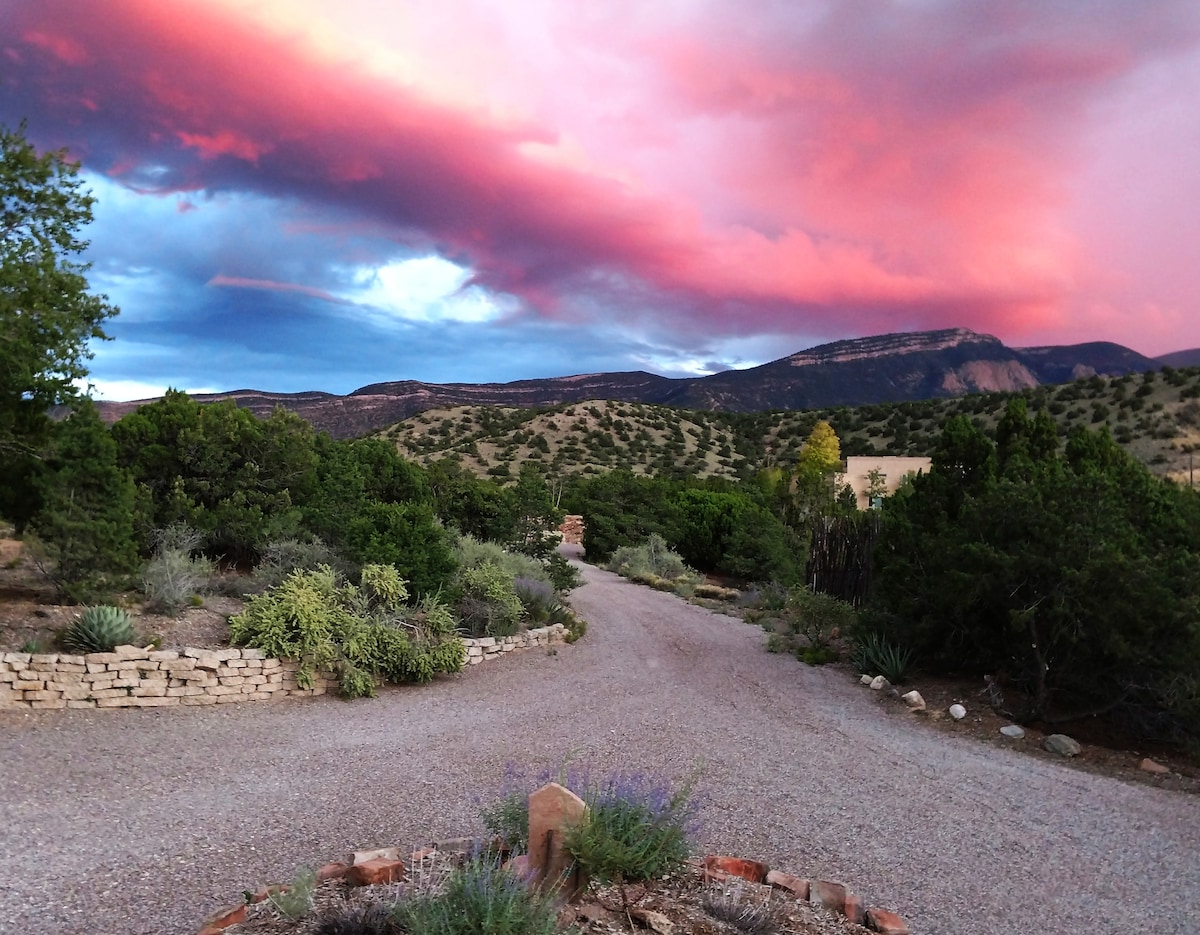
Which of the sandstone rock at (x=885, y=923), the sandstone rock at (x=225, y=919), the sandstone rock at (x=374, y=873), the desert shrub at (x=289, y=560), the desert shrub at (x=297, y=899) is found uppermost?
the desert shrub at (x=289, y=560)

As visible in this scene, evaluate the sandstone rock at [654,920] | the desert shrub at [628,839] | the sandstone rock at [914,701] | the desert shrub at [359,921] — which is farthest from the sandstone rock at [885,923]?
the sandstone rock at [914,701]

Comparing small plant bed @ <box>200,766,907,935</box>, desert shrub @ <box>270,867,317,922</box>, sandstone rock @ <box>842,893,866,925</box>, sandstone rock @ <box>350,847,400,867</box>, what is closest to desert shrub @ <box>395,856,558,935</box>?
small plant bed @ <box>200,766,907,935</box>

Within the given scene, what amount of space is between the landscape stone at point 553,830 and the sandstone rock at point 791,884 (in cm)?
105

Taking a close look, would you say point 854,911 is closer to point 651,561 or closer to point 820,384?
point 651,561

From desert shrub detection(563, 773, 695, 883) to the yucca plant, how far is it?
6.64m

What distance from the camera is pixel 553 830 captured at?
151 inches

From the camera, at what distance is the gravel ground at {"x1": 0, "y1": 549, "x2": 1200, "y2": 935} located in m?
4.59

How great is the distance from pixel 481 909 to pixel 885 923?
6.36 feet

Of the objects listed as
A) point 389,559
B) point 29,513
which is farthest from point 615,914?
point 29,513

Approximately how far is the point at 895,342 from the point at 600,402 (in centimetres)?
4463

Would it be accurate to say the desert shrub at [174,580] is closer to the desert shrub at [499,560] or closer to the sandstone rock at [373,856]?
the desert shrub at [499,560]

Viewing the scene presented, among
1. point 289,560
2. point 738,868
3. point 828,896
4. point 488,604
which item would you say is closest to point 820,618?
point 488,604

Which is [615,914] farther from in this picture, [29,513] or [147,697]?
[29,513]

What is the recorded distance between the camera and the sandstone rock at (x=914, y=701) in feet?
31.0
